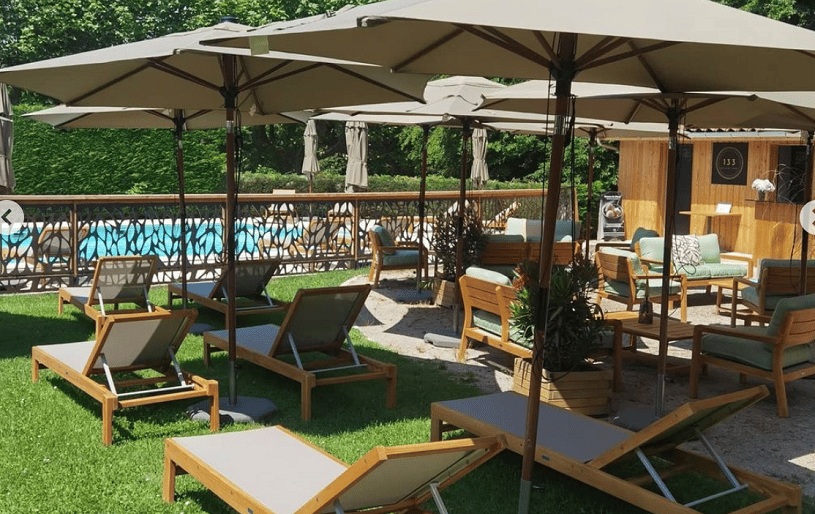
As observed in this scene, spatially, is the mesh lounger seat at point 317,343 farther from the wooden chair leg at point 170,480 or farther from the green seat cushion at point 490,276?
the wooden chair leg at point 170,480

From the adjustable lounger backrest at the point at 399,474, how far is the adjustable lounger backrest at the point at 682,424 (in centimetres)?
82

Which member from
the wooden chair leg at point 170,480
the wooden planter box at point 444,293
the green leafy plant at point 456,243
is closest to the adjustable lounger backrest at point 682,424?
the wooden chair leg at point 170,480

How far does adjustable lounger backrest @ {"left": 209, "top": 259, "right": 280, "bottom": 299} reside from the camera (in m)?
10.1

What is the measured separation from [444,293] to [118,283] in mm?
3932

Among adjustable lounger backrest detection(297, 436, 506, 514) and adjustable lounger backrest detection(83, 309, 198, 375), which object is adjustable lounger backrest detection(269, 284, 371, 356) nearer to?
adjustable lounger backrest detection(83, 309, 198, 375)

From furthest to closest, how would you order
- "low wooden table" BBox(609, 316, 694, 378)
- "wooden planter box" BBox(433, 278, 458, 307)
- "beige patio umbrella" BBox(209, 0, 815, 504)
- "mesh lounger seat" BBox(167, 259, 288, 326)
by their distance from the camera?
"wooden planter box" BBox(433, 278, 458, 307), "mesh lounger seat" BBox(167, 259, 288, 326), "low wooden table" BBox(609, 316, 694, 378), "beige patio umbrella" BBox(209, 0, 815, 504)

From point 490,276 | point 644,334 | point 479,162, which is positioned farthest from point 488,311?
point 479,162

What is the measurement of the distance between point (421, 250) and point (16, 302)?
5.30 meters

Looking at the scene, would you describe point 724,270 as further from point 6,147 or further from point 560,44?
point 6,147

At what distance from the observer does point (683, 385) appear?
809cm

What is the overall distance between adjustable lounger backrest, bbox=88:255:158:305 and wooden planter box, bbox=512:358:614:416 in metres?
4.90

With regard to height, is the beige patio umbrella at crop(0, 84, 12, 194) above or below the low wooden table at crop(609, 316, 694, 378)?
above

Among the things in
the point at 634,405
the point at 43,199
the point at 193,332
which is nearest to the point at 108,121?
the point at 43,199

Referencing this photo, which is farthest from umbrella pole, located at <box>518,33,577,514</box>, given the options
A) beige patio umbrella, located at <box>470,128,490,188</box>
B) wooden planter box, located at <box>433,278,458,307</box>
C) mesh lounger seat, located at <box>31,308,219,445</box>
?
beige patio umbrella, located at <box>470,128,490,188</box>
